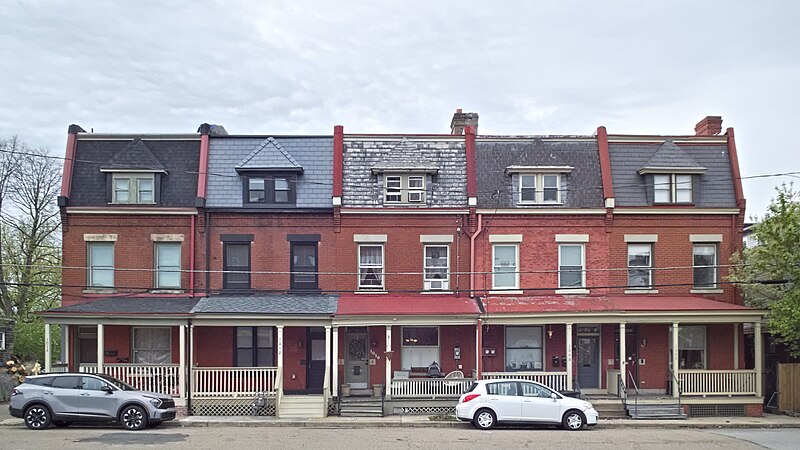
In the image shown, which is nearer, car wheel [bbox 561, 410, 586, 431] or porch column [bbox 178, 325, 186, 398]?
car wheel [bbox 561, 410, 586, 431]

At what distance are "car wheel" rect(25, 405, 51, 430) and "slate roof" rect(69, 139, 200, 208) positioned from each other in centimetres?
856

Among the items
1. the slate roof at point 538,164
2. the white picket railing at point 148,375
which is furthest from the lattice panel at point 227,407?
the slate roof at point 538,164

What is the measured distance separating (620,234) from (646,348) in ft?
14.3

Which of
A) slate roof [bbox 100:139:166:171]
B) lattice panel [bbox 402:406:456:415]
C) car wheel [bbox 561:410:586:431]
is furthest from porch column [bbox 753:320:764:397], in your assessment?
slate roof [bbox 100:139:166:171]

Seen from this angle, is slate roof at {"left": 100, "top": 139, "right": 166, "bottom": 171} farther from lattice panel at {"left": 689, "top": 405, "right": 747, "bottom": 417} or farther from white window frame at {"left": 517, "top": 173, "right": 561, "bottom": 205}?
lattice panel at {"left": 689, "top": 405, "right": 747, "bottom": 417}

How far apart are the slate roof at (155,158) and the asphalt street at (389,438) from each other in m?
9.05

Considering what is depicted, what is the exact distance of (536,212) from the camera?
2659 centimetres

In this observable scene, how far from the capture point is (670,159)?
27516 millimetres

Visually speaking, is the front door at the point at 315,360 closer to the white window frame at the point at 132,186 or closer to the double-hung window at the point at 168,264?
the double-hung window at the point at 168,264

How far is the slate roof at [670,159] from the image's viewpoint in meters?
27.2

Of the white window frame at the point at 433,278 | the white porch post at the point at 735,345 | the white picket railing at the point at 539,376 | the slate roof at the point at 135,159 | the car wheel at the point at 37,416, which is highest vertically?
the slate roof at the point at 135,159

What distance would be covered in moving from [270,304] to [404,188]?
666 centimetres

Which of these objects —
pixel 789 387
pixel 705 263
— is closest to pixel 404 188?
pixel 705 263

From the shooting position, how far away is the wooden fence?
24.8m
